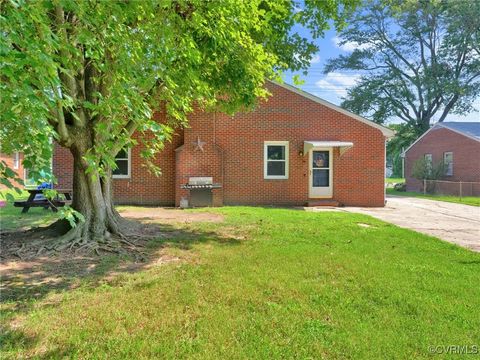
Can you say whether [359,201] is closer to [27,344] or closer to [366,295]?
[366,295]

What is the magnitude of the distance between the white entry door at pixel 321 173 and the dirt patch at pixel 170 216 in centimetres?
501

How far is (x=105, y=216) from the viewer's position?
6.93 m

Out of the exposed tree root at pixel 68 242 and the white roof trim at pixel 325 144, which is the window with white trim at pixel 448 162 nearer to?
the white roof trim at pixel 325 144

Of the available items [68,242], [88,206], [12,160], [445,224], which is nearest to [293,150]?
[445,224]

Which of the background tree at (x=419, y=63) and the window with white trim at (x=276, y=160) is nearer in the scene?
the window with white trim at (x=276, y=160)

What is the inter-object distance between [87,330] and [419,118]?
125ft

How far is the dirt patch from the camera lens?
977 cm

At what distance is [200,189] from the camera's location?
13.2m

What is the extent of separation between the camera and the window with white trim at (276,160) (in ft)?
45.4

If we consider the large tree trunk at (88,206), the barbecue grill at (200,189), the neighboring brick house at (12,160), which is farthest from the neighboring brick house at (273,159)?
the large tree trunk at (88,206)

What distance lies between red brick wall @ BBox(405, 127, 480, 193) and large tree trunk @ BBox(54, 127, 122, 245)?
23276mm

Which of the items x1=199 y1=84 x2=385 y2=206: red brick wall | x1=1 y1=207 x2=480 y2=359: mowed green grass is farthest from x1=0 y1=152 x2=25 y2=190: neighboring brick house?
x1=199 y1=84 x2=385 y2=206: red brick wall

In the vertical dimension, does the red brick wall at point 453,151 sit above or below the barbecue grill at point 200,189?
above

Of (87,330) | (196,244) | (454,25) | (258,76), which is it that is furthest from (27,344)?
(454,25)
